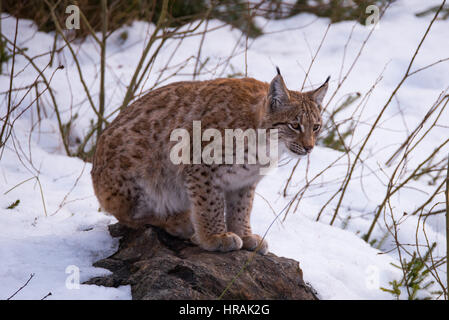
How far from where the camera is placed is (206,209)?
3.42 metres

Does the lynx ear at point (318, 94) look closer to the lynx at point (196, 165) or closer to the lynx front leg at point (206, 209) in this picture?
the lynx at point (196, 165)

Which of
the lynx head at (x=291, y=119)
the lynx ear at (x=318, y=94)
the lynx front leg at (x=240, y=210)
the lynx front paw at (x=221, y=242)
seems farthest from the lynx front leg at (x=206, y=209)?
the lynx ear at (x=318, y=94)

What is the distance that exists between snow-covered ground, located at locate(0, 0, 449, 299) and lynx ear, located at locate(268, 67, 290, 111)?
0.58m

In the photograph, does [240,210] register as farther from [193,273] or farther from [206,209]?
[193,273]

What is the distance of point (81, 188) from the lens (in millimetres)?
4547

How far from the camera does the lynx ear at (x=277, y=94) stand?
3.32m

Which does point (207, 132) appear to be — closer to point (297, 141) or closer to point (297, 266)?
point (297, 141)

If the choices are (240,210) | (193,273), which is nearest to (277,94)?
A: (240,210)

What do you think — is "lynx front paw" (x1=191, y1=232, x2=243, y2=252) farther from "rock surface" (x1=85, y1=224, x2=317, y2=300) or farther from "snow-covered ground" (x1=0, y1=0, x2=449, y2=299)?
"snow-covered ground" (x1=0, y1=0, x2=449, y2=299)

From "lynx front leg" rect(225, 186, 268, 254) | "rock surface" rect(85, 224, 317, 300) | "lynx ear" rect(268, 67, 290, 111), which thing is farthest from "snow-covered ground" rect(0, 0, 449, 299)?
"lynx ear" rect(268, 67, 290, 111)

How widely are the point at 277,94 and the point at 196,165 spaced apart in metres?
0.67
